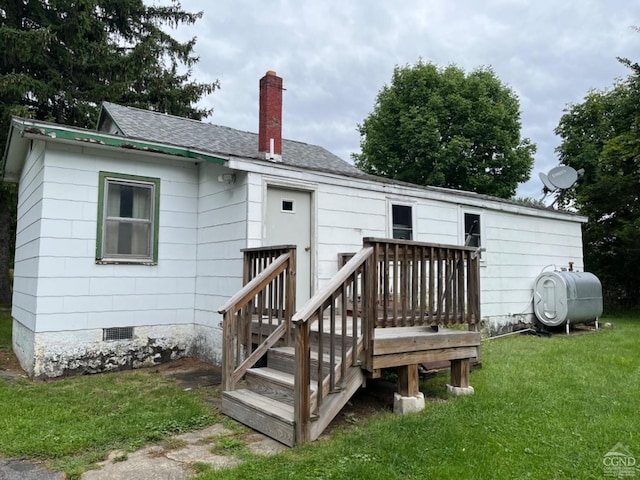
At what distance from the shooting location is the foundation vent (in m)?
6.22

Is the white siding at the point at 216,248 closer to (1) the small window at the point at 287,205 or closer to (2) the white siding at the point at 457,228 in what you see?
(2) the white siding at the point at 457,228

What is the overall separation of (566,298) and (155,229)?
8.10 metres

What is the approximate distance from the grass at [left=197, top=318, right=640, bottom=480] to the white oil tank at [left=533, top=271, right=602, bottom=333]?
372 centimetres

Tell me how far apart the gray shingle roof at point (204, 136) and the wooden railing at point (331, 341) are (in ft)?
13.0

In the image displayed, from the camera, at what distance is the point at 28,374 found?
593 centimetres

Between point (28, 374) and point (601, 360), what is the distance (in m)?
7.96

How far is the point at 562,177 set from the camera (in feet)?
37.9

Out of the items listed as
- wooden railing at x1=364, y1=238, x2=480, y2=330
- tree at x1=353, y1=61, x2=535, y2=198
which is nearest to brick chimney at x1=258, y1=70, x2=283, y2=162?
wooden railing at x1=364, y1=238, x2=480, y2=330

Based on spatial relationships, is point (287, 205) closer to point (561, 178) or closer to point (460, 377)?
point (460, 377)

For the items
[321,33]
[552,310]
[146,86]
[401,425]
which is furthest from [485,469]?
[146,86]

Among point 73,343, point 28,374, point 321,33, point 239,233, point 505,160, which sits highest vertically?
point 321,33

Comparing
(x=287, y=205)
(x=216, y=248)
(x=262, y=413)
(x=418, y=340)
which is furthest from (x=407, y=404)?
(x=216, y=248)

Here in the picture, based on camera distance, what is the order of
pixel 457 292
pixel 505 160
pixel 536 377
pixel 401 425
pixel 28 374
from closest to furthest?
1. pixel 401 425
2. pixel 457 292
3. pixel 536 377
4. pixel 28 374
5. pixel 505 160

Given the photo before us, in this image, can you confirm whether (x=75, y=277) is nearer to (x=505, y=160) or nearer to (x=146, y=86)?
(x=146, y=86)
